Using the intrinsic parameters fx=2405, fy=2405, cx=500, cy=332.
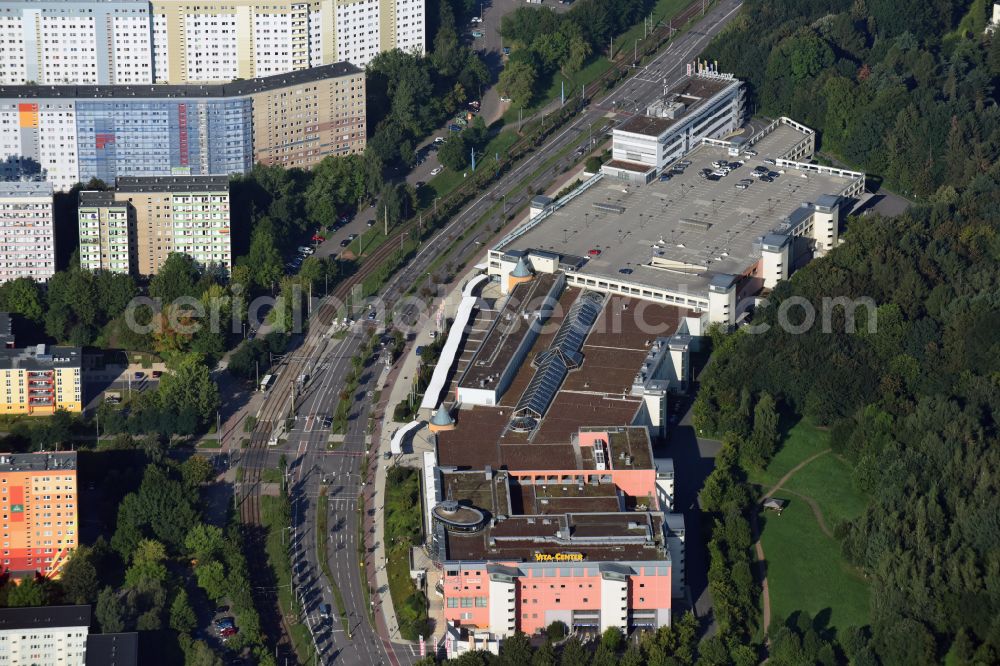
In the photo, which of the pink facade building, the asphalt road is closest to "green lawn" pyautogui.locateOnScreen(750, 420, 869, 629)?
the pink facade building

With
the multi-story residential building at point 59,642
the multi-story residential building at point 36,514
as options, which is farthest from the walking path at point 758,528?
the multi-story residential building at point 36,514

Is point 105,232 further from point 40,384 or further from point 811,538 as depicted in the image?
point 811,538

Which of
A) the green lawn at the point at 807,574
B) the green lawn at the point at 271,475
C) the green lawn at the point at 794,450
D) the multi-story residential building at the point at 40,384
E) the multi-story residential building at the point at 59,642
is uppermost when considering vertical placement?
the multi-story residential building at the point at 40,384

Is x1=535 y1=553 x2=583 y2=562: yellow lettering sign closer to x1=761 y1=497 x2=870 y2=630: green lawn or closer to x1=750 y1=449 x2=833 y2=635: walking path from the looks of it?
x1=750 y1=449 x2=833 y2=635: walking path

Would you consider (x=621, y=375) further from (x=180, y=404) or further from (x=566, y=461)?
(x=180, y=404)

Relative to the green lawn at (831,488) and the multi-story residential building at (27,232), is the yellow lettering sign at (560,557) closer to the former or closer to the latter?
the green lawn at (831,488)

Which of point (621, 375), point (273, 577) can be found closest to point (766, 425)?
point (621, 375)
